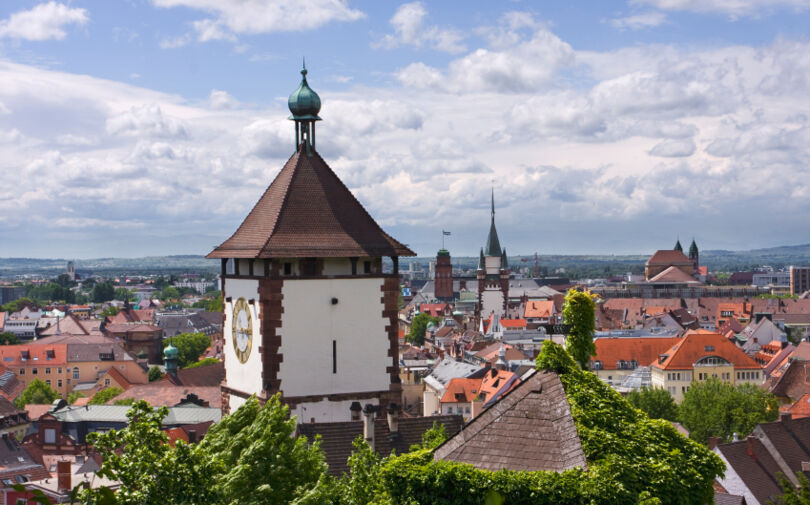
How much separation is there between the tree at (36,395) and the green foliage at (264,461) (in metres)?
83.4

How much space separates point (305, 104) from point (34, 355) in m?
104

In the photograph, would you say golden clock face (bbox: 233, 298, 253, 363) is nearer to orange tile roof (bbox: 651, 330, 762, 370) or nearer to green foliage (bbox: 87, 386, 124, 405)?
green foliage (bbox: 87, 386, 124, 405)

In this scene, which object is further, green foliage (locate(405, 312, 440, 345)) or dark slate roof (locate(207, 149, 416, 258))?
green foliage (locate(405, 312, 440, 345))

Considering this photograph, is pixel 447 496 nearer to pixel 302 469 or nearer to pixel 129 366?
pixel 302 469

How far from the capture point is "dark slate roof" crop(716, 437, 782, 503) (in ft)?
134

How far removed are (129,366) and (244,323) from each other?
315 feet

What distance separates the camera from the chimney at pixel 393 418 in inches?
850

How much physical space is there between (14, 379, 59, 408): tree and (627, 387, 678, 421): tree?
54981mm

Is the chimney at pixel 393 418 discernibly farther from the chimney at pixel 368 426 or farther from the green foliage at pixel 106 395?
the green foliage at pixel 106 395

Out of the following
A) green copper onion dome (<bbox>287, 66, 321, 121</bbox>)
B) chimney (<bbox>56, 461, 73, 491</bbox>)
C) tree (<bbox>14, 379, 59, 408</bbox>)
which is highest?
green copper onion dome (<bbox>287, 66, 321, 121</bbox>)

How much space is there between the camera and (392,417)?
21656 mm

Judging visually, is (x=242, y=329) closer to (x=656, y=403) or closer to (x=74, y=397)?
(x=656, y=403)

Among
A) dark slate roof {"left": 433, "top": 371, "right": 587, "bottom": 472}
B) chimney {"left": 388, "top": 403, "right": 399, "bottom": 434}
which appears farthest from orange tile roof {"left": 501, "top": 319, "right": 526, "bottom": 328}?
dark slate roof {"left": 433, "top": 371, "right": 587, "bottom": 472}

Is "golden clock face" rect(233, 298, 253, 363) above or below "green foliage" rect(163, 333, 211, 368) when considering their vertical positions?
above
